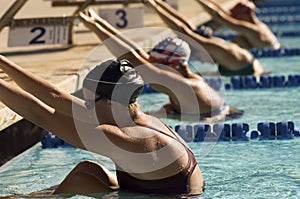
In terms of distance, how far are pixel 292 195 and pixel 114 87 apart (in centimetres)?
116

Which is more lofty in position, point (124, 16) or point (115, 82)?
point (124, 16)

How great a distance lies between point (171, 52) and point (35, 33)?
5.33 ft

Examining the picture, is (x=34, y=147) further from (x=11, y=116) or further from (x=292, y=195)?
(x=292, y=195)

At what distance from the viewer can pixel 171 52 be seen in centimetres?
627

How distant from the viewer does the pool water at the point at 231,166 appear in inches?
180

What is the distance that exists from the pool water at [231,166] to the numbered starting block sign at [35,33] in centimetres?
140

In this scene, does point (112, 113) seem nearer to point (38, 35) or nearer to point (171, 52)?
point (171, 52)

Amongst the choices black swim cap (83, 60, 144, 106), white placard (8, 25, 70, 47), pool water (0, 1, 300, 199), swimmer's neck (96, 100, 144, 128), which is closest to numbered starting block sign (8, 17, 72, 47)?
white placard (8, 25, 70, 47)

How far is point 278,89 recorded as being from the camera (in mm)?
8141

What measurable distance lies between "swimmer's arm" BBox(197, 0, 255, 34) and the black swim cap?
484cm

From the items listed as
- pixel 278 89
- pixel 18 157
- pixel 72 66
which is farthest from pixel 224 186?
pixel 278 89

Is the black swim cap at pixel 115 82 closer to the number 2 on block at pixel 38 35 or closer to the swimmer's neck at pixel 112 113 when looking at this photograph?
the swimmer's neck at pixel 112 113

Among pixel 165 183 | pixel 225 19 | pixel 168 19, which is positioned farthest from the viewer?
pixel 225 19

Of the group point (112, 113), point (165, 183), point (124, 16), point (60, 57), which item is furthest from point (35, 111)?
point (124, 16)
